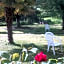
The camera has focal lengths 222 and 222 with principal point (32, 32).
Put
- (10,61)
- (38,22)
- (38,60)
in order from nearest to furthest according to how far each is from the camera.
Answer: (38,60)
(10,61)
(38,22)

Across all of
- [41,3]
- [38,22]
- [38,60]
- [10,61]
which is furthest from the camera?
[38,22]

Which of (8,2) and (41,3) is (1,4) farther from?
(41,3)

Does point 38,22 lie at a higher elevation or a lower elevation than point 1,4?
lower

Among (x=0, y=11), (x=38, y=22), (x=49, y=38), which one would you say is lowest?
(x=38, y=22)

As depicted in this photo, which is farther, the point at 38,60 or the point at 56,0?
the point at 56,0

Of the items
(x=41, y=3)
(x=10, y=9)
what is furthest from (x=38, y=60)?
(x=41, y=3)

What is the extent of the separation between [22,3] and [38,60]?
829 centimetres

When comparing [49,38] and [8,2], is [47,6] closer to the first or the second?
[8,2]

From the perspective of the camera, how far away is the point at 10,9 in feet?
37.0

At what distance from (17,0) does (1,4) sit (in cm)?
75

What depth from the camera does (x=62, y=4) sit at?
19.8m

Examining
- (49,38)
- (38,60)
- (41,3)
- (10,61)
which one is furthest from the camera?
(41,3)

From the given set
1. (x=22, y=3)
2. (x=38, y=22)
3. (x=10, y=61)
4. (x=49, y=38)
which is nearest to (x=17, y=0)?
(x=22, y=3)

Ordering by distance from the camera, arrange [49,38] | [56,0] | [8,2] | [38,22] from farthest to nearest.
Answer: [38,22]
[56,0]
[8,2]
[49,38]
